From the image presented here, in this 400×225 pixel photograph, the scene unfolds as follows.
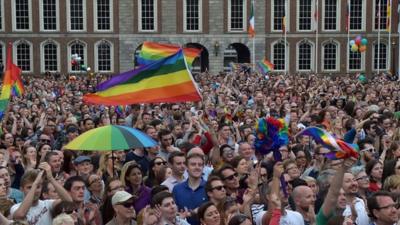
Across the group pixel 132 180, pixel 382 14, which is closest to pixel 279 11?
pixel 382 14

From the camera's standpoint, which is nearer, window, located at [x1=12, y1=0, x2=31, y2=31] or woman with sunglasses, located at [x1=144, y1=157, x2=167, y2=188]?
woman with sunglasses, located at [x1=144, y1=157, x2=167, y2=188]

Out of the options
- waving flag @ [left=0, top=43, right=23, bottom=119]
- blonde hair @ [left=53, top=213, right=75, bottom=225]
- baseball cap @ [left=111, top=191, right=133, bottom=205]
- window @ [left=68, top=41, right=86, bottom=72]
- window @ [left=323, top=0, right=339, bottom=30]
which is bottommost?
blonde hair @ [left=53, top=213, right=75, bottom=225]

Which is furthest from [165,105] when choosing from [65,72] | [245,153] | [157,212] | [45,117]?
[65,72]

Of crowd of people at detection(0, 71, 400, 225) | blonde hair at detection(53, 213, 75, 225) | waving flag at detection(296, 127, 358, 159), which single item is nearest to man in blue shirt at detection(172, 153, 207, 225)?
crowd of people at detection(0, 71, 400, 225)

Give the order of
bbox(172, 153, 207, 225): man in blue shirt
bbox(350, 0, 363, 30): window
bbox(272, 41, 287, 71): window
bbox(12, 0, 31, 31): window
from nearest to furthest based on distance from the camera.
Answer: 1. bbox(172, 153, 207, 225): man in blue shirt
2. bbox(12, 0, 31, 31): window
3. bbox(350, 0, 363, 30): window
4. bbox(272, 41, 287, 71): window

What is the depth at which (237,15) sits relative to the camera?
52.4 meters

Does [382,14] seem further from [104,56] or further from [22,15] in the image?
[22,15]

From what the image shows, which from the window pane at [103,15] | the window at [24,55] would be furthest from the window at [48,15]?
the window pane at [103,15]

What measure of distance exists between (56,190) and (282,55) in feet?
151

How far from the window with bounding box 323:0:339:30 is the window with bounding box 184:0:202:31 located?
28.2 ft

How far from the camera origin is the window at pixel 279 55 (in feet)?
172

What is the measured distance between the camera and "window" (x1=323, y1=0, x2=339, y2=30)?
169 ft

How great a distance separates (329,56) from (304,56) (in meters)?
1.73

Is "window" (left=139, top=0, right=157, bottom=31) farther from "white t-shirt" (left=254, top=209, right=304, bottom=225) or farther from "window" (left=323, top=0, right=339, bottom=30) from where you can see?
"white t-shirt" (left=254, top=209, right=304, bottom=225)
